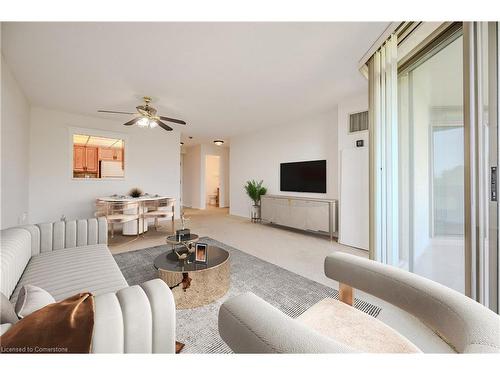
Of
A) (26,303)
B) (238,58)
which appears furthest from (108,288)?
(238,58)

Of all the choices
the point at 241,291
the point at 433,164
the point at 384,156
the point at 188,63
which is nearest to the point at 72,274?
the point at 241,291

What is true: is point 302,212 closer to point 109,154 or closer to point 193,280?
point 193,280

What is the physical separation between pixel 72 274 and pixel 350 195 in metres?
3.58

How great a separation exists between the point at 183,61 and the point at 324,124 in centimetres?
300

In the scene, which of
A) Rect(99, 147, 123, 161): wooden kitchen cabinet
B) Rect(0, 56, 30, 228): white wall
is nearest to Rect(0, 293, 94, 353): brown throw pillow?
Rect(0, 56, 30, 228): white wall

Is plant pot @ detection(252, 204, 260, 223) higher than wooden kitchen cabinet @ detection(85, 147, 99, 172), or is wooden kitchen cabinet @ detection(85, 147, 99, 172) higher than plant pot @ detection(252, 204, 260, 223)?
wooden kitchen cabinet @ detection(85, 147, 99, 172)

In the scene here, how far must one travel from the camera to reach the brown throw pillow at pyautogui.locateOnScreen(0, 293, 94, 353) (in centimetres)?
57

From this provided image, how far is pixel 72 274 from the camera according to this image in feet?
4.88

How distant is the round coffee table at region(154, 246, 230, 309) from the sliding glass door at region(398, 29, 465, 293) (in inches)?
75.9

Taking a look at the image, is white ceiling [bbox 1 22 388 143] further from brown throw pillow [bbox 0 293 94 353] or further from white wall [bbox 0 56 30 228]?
brown throw pillow [bbox 0 293 94 353]

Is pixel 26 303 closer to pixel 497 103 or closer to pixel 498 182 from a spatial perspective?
pixel 498 182

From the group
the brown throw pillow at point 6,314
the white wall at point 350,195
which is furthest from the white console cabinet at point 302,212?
the brown throw pillow at point 6,314

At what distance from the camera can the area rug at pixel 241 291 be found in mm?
1404

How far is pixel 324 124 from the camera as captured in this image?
4.30 metres
